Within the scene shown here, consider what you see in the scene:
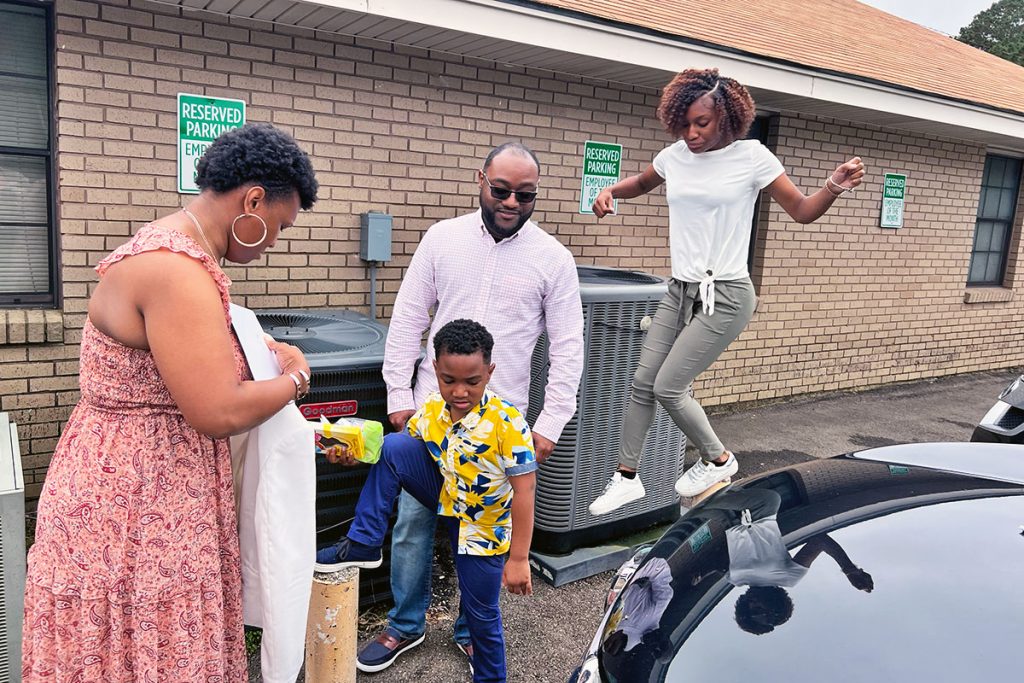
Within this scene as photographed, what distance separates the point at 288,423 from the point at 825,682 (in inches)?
53.6

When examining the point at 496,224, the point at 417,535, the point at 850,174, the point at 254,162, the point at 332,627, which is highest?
the point at 850,174

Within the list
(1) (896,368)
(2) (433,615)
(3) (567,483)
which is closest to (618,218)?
(3) (567,483)

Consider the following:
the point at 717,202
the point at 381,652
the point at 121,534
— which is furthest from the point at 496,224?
the point at 381,652

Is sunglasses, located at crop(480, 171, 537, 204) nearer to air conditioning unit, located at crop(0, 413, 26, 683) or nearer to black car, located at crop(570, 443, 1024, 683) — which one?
black car, located at crop(570, 443, 1024, 683)

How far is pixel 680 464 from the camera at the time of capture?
4547mm

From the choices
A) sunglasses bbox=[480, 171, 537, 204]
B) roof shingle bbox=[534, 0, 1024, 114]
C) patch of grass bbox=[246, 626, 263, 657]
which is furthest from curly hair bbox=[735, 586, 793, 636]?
roof shingle bbox=[534, 0, 1024, 114]

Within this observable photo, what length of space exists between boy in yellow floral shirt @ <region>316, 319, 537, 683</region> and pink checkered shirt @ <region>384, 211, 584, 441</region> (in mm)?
325

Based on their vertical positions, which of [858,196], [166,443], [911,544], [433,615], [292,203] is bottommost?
[433,615]

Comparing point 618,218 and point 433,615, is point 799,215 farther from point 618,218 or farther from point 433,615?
point 618,218

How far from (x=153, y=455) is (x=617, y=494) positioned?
227 centimetres

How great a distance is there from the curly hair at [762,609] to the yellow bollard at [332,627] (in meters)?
1.35

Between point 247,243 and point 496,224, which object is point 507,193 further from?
point 247,243

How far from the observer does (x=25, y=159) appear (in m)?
4.27

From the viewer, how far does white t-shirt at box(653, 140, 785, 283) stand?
Answer: 3.38 meters
